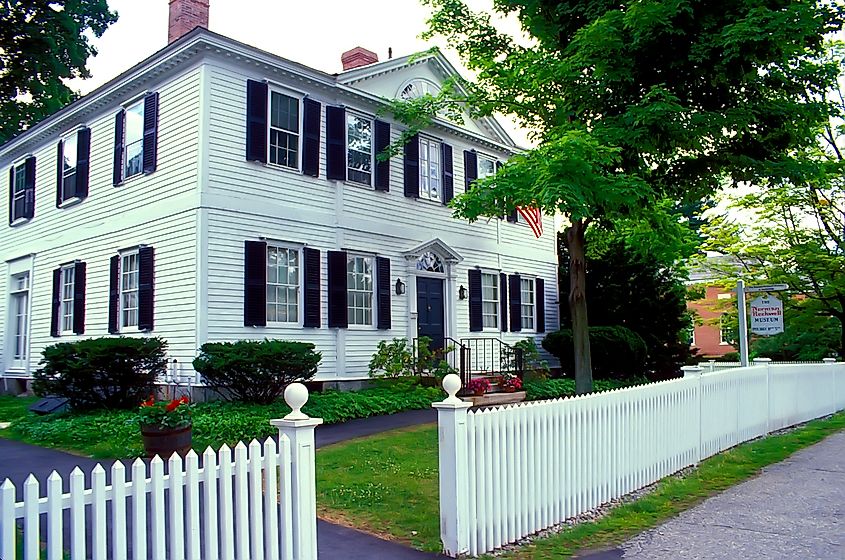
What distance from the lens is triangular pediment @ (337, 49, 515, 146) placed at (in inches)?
655

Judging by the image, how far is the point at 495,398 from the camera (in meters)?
15.1

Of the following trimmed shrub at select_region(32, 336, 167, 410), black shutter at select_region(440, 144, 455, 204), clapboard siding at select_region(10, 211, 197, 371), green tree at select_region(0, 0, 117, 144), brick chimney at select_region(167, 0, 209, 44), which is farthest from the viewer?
black shutter at select_region(440, 144, 455, 204)

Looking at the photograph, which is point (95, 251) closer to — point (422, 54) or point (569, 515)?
point (422, 54)

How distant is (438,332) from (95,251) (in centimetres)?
807

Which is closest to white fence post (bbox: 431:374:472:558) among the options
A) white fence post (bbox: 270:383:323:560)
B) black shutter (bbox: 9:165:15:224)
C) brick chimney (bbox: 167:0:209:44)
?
white fence post (bbox: 270:383:323:560)

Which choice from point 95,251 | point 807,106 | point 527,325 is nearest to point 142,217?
point 95,251

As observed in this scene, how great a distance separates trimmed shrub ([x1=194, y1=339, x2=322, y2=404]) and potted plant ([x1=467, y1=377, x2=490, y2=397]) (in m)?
3.75

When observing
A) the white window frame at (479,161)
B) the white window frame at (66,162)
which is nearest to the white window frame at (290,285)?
the white window frame at (66,162)

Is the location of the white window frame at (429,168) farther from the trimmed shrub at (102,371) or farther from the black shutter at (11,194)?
the black shutter at (11,194)

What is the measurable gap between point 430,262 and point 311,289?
4.18 metres

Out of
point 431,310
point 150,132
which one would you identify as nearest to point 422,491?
point 150,132

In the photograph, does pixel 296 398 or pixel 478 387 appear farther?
pixel 478 387

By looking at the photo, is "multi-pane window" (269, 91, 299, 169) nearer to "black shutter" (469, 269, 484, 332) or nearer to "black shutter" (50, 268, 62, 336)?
"black shutter" (469, 269, 484, 332)

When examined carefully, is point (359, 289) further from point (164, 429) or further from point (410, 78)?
point (164, 429)
